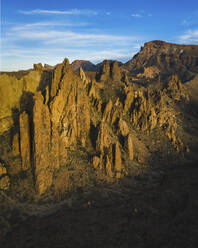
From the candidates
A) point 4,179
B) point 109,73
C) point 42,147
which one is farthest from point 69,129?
point 109,73

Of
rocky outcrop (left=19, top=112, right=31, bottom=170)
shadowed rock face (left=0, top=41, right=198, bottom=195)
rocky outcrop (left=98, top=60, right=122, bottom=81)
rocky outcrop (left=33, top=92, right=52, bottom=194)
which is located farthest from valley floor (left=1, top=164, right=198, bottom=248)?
rocky outcrop (left=98, top=60, right=122, bottom=81)

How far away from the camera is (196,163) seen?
208ft

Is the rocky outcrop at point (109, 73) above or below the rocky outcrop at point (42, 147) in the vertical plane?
above

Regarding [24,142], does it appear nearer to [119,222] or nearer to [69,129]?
[69,129]

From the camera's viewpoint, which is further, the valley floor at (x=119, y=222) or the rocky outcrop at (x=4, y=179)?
the rocky outcrop at (x=4, y=179)

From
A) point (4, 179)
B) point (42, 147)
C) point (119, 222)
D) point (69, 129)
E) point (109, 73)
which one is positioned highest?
point (109, 73)

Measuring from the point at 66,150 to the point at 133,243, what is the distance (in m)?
27.6

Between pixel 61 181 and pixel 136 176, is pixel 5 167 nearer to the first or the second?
pixel 61 181

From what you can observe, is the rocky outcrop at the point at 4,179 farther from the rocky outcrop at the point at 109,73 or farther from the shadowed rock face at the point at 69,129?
the rocky outcrop at the point at 109,73

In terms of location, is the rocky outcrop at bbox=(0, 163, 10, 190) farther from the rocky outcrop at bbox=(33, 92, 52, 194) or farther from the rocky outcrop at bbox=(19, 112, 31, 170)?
the rocky outcrop at bbox=(33, 92, 52, 194)

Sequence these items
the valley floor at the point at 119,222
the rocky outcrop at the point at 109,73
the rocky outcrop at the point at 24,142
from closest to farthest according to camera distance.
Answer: the valley floor at the point at 119,222 < the rocky outcrop at the point at 24,142 < the rocky outcrop at the point at 109,73

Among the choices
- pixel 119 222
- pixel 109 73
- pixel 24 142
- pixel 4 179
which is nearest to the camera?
pixel 119 222

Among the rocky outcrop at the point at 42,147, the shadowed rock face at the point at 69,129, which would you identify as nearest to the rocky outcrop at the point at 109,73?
the shadowed rock face at the point at 69,129

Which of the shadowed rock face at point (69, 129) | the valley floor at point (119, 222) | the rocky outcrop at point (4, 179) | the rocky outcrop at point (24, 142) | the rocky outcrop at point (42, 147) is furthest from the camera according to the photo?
the shadowed rock face at point (69, 129)
